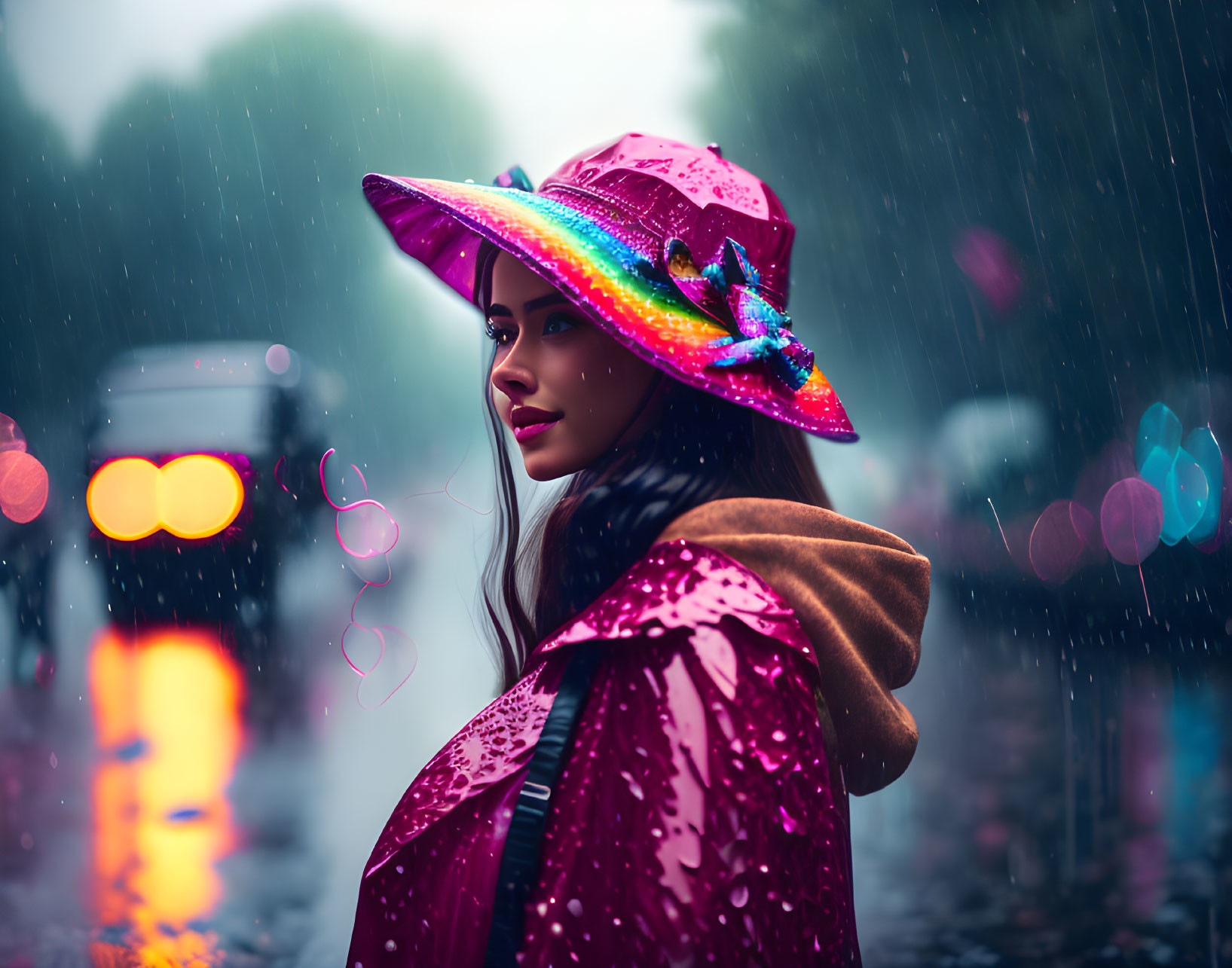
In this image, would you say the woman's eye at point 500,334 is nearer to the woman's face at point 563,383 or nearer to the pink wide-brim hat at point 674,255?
the woman's face at point 563,383

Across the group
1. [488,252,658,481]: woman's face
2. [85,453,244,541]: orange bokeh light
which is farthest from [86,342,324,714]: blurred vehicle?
[488,252,658,481]: woman's face

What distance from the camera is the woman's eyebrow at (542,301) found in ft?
4.55

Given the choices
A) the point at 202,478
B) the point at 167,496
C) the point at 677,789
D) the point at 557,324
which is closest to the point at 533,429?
the point at 557,324

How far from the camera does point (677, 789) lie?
1.04m

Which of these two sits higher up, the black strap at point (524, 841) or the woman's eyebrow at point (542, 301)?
the woman's eyebrow at point (542, 301)

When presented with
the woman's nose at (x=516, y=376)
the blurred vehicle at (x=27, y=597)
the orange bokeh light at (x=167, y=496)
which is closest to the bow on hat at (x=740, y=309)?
the woman's nose at (x=516, y=376)

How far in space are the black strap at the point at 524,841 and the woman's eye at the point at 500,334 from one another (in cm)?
69

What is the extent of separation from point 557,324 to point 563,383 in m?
0.10

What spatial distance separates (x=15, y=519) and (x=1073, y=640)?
13.2m

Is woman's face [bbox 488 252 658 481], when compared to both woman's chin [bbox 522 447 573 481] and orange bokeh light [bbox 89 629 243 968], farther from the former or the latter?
orange bokeh light [bbox 89 629 243 968]

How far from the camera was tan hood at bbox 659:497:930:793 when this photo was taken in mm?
1203

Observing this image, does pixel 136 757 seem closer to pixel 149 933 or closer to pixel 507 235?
pixel 149 933

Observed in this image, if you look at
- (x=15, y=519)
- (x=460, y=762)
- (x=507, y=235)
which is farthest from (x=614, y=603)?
(x=15, y=519)

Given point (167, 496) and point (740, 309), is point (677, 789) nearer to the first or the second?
point (740, 309)
